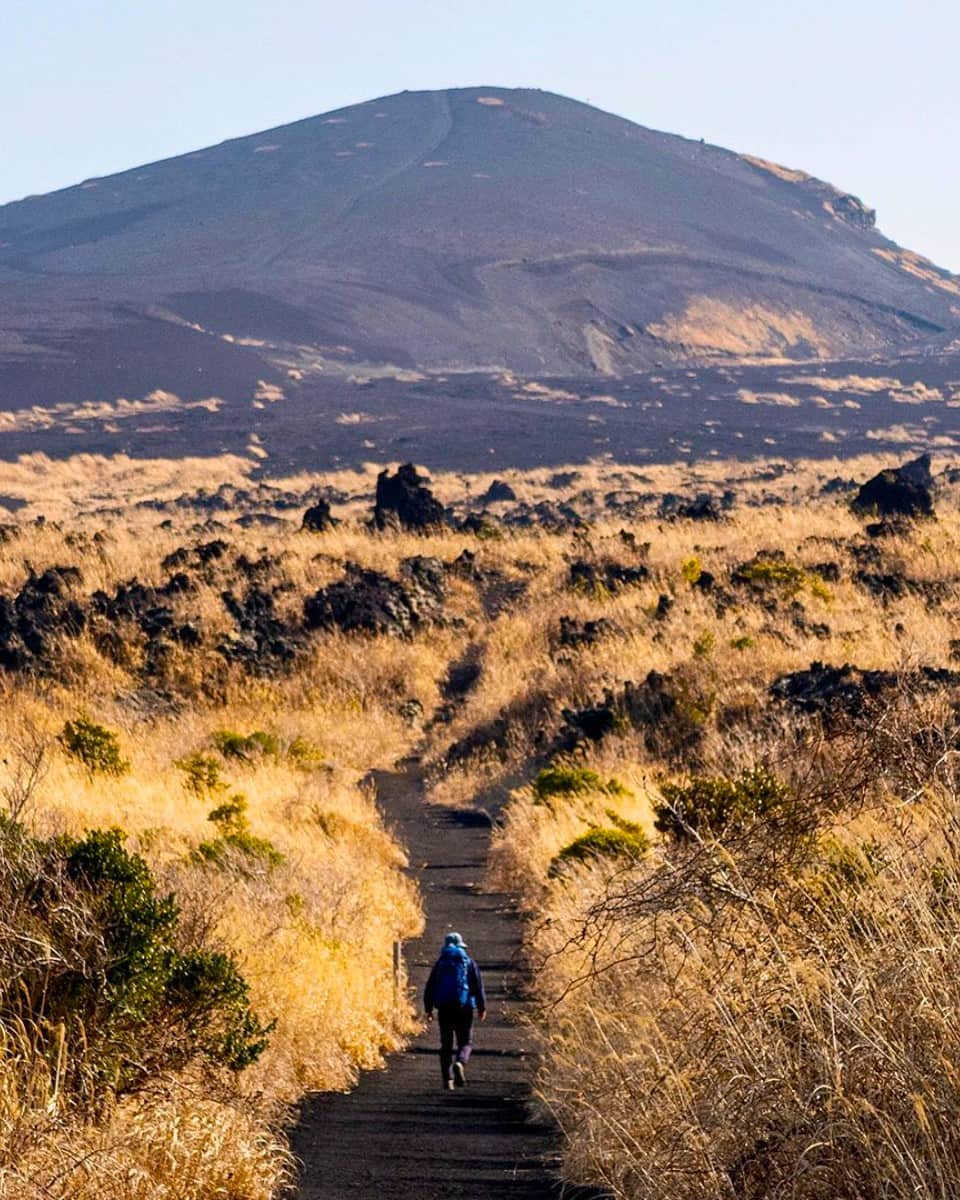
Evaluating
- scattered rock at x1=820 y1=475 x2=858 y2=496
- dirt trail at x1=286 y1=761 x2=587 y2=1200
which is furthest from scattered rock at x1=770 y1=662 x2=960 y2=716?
scattered rock at x1=820 y1=475 x2=858 y2=496

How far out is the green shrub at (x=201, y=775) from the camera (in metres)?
18.0

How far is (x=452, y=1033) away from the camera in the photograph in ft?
34.6

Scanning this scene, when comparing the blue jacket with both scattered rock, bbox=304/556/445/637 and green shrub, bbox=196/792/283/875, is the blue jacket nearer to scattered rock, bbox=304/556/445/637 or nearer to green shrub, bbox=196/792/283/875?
green shrub, bbox=196/792/283/875

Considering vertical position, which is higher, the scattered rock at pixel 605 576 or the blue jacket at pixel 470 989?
the scattered rock at pixel 605 576

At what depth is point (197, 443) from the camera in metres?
103

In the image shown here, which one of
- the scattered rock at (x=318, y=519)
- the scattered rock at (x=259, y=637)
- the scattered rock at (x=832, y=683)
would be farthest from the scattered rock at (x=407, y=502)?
the scattered rock at (x=832, y=683)

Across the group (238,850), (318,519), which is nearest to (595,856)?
(238,850)

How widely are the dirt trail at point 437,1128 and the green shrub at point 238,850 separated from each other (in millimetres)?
1424

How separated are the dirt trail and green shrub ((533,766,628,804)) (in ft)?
9.43

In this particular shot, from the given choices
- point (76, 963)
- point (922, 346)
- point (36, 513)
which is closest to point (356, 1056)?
point (76, 963)

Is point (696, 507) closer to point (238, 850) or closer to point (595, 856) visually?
point (595, 856)

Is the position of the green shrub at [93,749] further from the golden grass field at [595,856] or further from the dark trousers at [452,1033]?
the dark trousers at [452,1033]

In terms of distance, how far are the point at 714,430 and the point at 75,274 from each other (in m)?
104

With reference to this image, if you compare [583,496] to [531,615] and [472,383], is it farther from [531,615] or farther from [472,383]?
[472,383]
